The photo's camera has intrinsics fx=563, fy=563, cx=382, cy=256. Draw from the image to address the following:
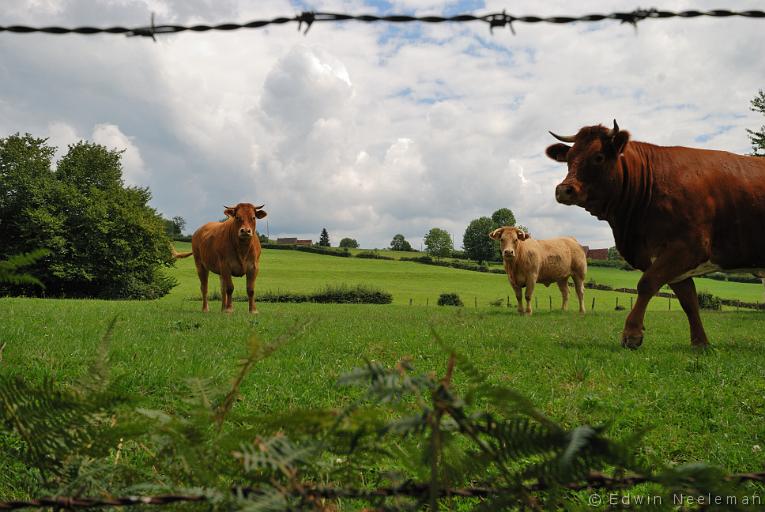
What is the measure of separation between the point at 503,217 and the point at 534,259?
96829 mm

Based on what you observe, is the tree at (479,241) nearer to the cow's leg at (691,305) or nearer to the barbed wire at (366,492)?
the cow's leg at (691,305)

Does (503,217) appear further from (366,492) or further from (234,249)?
(366,492)

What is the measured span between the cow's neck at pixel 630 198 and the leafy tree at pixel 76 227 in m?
42.6

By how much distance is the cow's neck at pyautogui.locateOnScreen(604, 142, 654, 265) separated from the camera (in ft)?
27.0

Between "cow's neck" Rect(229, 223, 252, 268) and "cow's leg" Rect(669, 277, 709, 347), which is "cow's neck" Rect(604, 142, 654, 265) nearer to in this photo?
"cow's leg" Rect(669, 277, 709, 347)

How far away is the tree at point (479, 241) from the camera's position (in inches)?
4114

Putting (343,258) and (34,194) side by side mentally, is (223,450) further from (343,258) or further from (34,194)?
(343,258)

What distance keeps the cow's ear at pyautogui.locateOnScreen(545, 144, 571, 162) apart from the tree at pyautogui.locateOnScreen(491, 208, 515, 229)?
108 m

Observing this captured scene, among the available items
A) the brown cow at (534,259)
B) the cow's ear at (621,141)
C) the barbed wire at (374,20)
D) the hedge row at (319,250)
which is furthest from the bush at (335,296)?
the hedge row at (319,250)

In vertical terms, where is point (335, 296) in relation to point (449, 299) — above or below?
below

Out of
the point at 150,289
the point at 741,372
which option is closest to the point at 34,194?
the point at 150,289

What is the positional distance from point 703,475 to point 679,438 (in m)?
4.15

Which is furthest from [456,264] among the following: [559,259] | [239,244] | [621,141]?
[621,141]

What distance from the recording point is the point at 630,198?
828cm
